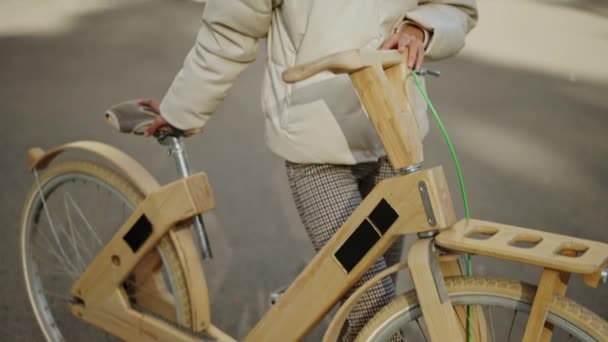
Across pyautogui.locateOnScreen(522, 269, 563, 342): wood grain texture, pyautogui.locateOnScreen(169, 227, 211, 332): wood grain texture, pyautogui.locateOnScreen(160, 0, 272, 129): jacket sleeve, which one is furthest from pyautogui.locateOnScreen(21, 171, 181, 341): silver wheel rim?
pyautogui.locateOnScreen(522, 269, 563, 342): wood grain texture

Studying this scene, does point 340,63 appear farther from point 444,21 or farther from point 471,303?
point 471,303

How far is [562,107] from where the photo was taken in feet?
15.1

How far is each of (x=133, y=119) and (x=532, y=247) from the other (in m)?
1.02

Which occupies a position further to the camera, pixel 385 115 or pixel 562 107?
pixel 562 107

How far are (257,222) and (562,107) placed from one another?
210 cm

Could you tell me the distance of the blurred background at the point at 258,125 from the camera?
3.12 meters

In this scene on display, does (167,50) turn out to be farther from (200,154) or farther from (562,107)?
(562,107)

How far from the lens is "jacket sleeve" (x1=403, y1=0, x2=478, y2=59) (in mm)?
1582

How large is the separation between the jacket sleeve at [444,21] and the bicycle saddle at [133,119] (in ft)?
1.98

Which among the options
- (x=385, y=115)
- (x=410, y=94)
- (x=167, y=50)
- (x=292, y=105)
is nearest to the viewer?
(x=385, y=115)

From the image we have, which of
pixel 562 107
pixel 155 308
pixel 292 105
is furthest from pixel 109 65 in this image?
pixel 292 105

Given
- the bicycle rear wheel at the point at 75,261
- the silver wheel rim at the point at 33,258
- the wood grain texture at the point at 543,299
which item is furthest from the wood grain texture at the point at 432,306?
the silver wheel rim at the point at 33,258

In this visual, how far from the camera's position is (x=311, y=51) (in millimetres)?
1626

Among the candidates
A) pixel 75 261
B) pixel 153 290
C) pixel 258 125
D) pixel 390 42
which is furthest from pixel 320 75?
pixel 258 125
